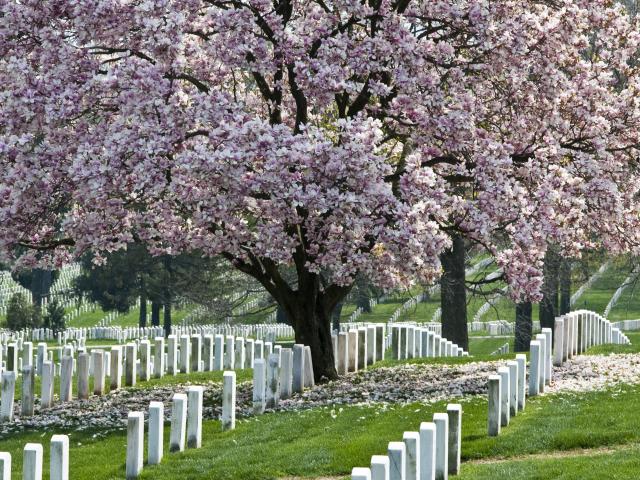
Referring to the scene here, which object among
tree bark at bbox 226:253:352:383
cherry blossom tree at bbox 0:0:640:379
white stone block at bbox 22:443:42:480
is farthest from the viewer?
tree bark at bbox 226:253:352:383

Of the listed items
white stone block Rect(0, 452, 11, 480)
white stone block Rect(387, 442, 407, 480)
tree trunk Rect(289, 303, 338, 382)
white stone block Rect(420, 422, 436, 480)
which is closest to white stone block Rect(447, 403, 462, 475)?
white stone block Rect(420, 422, 436, 480)

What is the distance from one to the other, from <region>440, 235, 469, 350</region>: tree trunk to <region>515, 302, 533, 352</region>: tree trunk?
15.6 feet

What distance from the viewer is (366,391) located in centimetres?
2014

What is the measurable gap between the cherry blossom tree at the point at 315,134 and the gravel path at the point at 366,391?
61.8 inches

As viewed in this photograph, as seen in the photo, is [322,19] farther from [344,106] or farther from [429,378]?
[429,378]

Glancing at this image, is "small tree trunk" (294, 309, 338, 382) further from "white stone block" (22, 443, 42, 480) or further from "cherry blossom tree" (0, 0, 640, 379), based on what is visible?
"white stone block" (22, 443, 42, 480)

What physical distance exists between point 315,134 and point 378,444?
5.26m

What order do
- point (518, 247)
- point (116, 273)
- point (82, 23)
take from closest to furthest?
point (82, 23) < point (518, 247) < point (116, 273)

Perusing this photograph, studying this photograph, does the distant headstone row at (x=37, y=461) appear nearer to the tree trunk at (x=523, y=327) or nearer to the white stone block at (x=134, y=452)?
the white stone block at (x=134, y=452)

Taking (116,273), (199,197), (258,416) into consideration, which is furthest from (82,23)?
(116,273)

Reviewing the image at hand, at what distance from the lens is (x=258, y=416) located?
1795 centimetres

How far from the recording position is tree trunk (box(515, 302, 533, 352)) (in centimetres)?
3809

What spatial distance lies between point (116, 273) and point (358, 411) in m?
39.0

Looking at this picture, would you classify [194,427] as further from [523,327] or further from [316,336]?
[523,327]
